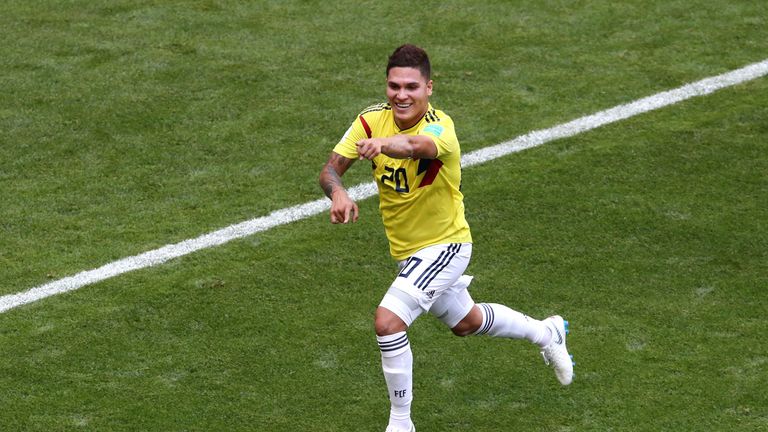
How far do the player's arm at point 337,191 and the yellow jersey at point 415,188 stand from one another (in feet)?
0.21

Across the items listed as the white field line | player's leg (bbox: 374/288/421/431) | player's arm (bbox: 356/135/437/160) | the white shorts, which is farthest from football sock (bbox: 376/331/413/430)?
the white field line

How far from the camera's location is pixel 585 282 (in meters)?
9.45

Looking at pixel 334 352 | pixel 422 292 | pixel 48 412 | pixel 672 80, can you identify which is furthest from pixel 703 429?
pixel 672 80

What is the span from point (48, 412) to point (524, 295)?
3244 millimetres

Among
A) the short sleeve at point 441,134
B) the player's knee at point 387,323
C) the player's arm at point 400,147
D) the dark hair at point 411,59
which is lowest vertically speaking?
the player's knee at point 387,323

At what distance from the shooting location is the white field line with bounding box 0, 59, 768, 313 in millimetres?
9602

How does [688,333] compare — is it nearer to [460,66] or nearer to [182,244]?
[182,244]

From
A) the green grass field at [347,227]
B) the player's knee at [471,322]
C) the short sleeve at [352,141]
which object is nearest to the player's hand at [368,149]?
the short sleeve at [352,141]

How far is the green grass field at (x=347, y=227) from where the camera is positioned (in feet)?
26.9

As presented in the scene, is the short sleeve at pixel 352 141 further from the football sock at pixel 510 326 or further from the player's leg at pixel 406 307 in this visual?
the football sock at pixel 510 326

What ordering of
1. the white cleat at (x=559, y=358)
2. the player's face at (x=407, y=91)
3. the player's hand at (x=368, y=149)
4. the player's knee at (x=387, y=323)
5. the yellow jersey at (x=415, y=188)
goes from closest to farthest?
the player's hand at (x=368, y=149) < the player's knee at (x=387, y=323) < the player's face at (x=407, y=91) < the yellow jersey at (x=415, y=188) < the white cleat at (x=559, y=358)

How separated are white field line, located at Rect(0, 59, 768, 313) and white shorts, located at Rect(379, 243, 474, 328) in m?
2.59

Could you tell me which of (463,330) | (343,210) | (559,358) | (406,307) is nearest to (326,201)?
(463,330)

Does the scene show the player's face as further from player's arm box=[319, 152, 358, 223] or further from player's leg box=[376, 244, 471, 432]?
player's leg box=[376, 244, 471, 432]
